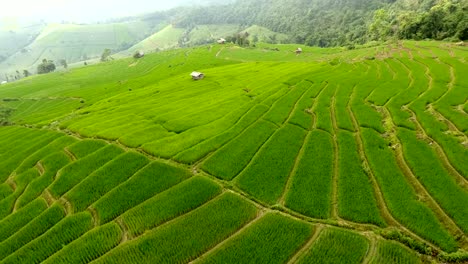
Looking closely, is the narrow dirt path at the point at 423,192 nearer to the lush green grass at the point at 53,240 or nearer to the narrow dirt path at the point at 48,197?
the lush green grass at the point at 53,240

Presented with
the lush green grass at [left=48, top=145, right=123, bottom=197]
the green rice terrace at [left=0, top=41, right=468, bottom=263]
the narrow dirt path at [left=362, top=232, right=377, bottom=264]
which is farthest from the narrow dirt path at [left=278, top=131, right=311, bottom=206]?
the lush green grass at [left=48, top=145, right=123, bottom=197]

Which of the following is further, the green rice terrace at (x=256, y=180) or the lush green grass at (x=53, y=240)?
the lush green grass at (x=53, y=240)

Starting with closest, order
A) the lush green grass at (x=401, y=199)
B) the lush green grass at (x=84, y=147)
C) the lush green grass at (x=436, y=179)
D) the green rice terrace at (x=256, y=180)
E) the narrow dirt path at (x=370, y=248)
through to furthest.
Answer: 1. the narrow dirt path at (x=370, y=248)
2. the lush green grass at (x=401, y=199)
3. the green rice terrace at (x=256, y=180)
4. the lush green grass at (x=436, y=179)
5. the lush green grass at (x=84, y=147)

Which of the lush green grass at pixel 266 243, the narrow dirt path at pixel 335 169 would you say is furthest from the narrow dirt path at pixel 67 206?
the narrow dirt path at pixel 335 169

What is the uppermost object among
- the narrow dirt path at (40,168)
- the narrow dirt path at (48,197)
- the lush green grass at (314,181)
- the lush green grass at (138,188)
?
→ the lush green grass at (314,181)

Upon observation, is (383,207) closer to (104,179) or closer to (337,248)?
(337,248)

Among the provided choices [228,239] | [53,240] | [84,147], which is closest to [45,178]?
[84,147]

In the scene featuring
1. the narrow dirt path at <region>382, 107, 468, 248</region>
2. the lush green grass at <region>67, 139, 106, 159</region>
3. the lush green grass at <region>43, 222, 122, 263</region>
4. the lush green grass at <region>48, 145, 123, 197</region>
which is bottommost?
the lush green grass at <region>67, 139, 106, 159</region>

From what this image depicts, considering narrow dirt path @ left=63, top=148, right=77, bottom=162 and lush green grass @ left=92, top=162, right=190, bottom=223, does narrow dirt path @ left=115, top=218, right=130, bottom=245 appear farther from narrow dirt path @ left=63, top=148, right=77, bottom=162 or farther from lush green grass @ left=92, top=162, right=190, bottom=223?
narrow dirt path @ left=63, top=148, right=77, bottom=162
